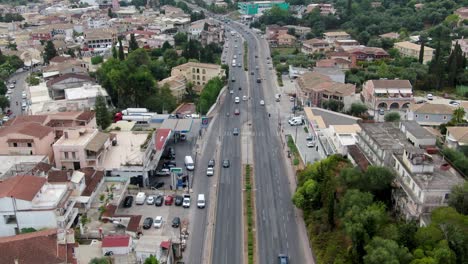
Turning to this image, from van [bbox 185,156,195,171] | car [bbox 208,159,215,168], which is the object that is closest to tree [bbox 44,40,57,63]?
van [bbox 185,156,195,171]

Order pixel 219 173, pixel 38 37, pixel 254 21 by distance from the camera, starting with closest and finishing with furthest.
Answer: pixel 219 173, pixel 38 37, pixel 254 21

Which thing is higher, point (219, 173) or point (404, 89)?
point (404, 89)

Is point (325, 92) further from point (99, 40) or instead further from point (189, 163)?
point (99, 40)

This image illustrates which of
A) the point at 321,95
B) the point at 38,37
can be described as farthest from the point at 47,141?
the point at 38,37

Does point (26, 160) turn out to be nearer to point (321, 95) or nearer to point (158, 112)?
point (158, 112)

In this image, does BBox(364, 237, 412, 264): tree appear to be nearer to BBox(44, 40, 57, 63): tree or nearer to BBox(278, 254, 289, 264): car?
BBox(278, 254, 289, 264): car

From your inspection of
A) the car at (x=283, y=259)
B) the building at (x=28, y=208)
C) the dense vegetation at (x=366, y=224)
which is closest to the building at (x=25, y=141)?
the building at (x=28, y=208)

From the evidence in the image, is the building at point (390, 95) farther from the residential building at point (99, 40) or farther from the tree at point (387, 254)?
the residential building at point (99, 40)
